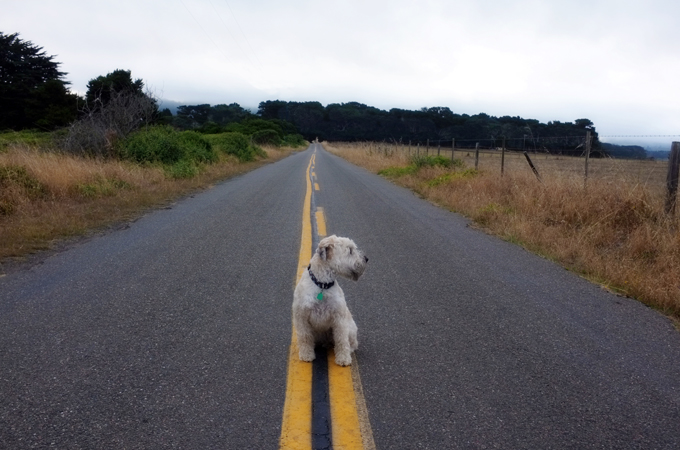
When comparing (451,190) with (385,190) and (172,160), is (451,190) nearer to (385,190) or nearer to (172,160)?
(385,190)

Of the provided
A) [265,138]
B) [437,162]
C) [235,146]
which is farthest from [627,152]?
[265,138]

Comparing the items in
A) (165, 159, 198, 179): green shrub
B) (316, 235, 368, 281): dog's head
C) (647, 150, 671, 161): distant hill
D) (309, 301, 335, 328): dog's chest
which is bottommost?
(309, 301, 335, 328): dog's chest

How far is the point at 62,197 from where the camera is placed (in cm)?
1104

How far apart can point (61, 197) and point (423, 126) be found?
59.7 meters

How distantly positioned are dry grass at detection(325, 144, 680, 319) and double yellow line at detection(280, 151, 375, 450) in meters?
3.63

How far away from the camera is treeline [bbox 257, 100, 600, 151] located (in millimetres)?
18297

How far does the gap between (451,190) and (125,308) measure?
11.4 meters

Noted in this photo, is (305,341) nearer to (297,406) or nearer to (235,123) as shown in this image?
(297,406)

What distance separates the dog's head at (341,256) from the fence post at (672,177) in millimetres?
6984

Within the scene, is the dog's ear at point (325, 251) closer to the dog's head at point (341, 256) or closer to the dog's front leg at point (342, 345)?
the dog's head at point (341, 256)

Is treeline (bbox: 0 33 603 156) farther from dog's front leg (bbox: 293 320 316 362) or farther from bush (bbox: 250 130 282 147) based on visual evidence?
dog's front leg (bbox: 293 320 316 362)

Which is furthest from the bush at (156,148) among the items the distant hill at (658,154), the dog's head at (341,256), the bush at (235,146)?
the dog's head at (341,256)

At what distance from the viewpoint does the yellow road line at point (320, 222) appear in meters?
8.48

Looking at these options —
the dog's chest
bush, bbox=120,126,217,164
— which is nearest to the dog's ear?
the dog's chest
